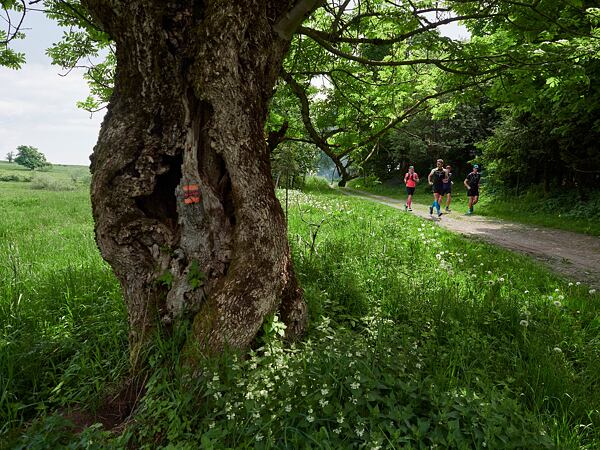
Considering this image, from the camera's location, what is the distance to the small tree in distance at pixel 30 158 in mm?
99613

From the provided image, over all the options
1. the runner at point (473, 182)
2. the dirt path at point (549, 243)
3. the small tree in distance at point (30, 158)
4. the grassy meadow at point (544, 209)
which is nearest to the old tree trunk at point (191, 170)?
the dirt path at point (549, 243)

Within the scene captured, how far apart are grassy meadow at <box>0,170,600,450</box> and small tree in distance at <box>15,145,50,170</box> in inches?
4695

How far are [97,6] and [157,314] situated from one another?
2.37 m

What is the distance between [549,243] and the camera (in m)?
8.76

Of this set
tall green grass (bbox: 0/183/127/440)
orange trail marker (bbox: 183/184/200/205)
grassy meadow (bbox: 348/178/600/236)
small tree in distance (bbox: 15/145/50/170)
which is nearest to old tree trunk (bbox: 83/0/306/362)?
orange trail marker (bbox: 183/184/200/205)

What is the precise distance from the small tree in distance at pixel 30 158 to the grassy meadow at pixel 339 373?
119m

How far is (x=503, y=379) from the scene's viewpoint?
2.79 metres

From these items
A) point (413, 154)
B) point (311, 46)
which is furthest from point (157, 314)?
point (413, 154)

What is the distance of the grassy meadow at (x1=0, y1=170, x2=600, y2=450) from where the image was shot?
2004mm

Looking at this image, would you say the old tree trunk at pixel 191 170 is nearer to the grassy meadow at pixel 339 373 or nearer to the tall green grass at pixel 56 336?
the grassy meadow at pixel 339 373

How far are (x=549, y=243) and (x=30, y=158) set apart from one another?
128 meters

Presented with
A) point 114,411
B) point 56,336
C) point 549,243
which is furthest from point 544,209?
point 56,336

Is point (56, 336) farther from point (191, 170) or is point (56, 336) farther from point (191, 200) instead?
point (191, 170)

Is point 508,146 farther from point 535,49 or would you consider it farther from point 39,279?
point 39,279
